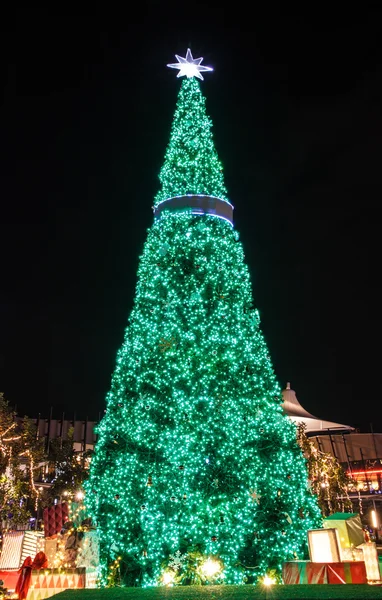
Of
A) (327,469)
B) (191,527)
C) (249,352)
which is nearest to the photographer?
(191,527)

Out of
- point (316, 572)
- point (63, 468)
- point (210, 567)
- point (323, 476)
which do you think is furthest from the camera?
point (63, 468)

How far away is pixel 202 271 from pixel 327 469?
1016cm

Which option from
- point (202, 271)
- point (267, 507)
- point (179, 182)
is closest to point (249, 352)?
point (202, 271)

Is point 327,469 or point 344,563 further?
point 327,469

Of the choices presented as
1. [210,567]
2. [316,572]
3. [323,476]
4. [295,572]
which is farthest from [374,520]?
[316,572]

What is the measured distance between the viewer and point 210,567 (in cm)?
870

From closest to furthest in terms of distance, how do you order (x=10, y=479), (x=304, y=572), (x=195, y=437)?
(x=304, y=572) → (x=195, y=437) → (x=10, y=479)

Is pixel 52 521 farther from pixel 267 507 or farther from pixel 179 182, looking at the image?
pixel 179 182

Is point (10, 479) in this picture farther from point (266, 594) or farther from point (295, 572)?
point (266, 594)

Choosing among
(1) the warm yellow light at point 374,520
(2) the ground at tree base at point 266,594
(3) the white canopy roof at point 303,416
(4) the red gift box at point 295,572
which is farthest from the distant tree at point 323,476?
(2) the ground at tree base at point 266,594

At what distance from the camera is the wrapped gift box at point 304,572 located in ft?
21.6

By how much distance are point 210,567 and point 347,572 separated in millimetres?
3013

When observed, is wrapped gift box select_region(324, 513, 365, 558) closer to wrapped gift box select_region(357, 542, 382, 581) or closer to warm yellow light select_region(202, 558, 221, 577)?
wrapped gift box select_region(357, 542, 382, 581)

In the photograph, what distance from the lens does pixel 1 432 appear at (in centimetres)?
1795
